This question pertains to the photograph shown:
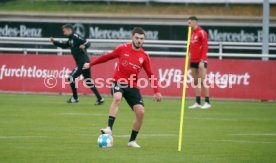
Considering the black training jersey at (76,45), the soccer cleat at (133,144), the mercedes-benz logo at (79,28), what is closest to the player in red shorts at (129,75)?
the soccer cleat at (133,144)

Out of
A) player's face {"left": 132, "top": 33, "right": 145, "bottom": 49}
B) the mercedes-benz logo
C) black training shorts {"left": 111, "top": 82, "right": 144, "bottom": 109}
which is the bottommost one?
black training shorts {"left": 111, "top": 82, "right": 144, "bottom": 109}

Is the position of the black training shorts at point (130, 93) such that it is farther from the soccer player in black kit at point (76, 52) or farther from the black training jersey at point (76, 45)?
the black training jersey at point (76, 45)

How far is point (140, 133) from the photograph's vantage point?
1620cm

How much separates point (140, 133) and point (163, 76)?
11.3 metres

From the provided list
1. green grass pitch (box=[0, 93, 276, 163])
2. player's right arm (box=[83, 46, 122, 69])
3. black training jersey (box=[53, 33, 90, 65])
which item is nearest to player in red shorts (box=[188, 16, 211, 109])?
green grass pitch (box=[0, 93, 276, 163])

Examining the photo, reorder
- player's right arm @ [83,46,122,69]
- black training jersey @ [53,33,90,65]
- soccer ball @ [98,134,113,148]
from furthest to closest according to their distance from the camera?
black training jersey @ [53,33,90,65] → player's right arm @ [83,46,122,69] → soccer ball @ [98,134,113,148]

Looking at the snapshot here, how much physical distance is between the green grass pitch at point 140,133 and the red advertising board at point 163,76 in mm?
1447

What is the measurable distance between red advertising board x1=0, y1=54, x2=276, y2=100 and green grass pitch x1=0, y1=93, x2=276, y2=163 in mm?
1447

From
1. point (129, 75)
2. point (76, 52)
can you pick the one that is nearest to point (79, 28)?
point (76, 52)

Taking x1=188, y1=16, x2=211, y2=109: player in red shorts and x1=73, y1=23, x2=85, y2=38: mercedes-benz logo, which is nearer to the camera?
x1=188, y1=16, x2=211, y2=109: player in red shorts

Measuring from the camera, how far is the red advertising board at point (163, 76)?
26703mm

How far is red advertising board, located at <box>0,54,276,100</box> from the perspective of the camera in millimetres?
26703

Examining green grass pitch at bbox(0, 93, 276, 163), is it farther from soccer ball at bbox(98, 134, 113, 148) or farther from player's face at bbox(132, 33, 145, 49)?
player's face at bbox(132, 33, 145, 49)

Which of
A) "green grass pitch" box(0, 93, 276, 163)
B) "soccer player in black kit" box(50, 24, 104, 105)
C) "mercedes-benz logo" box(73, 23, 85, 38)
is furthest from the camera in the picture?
"mercedes-benz logo" box(73, 23, 85, 38)
